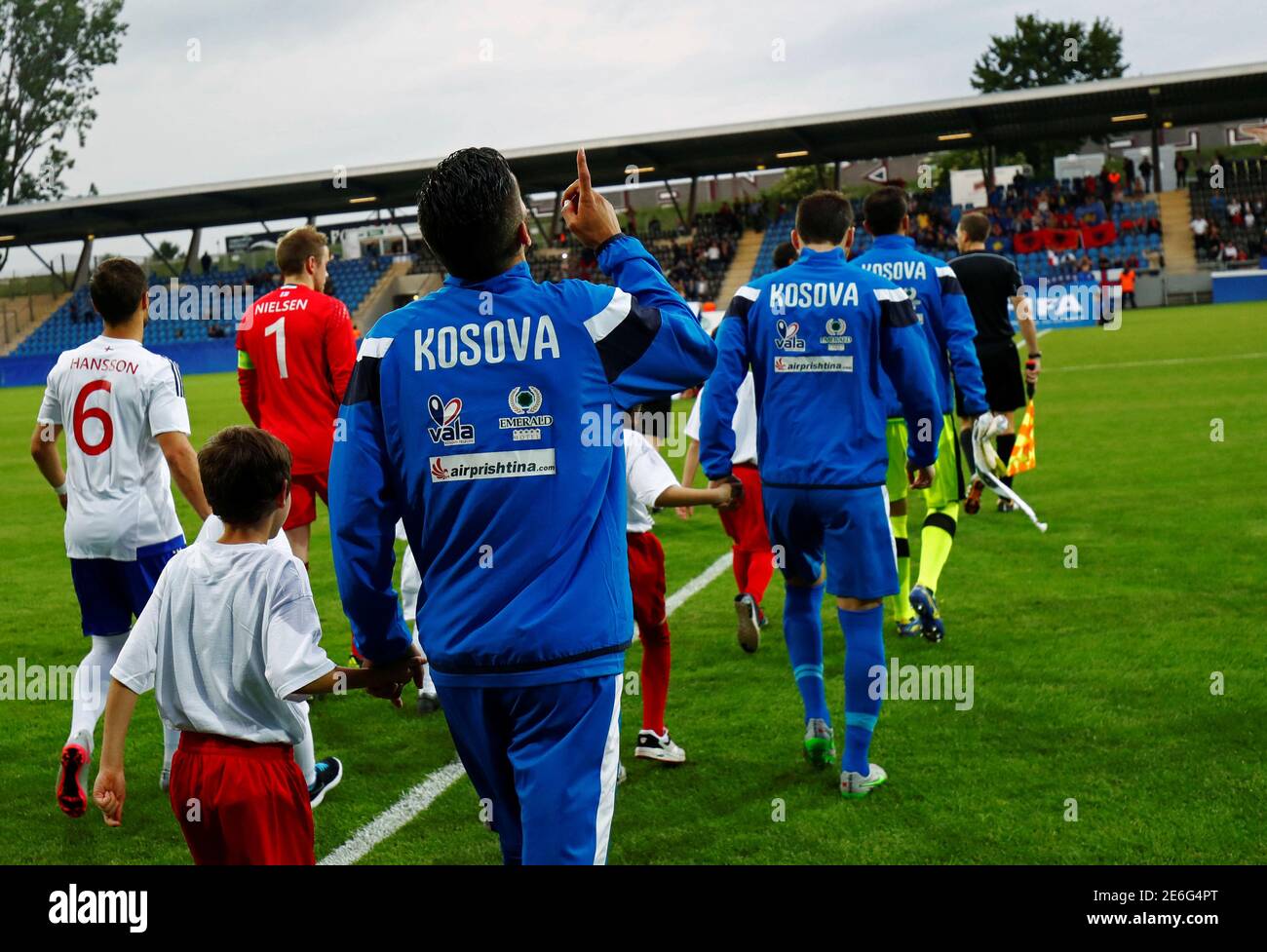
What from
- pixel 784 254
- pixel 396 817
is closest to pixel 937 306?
pixel 784 254

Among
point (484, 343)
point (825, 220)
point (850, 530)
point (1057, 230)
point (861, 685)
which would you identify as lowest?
point (861, 685)

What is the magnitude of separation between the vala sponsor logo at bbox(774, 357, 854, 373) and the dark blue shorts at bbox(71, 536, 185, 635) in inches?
99.0

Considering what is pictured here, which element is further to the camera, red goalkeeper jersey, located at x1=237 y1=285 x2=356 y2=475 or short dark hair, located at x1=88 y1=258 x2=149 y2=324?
red goalkeeper jersey, located at x1=237 y1=285 x2=356 y2=475

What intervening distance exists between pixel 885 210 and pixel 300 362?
306 cm

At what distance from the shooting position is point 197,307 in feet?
166

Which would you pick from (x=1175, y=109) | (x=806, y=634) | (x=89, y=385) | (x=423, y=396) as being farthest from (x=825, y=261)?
(x=1175, y=109)

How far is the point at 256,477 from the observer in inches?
122

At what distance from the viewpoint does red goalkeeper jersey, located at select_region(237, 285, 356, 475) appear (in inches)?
→ 243

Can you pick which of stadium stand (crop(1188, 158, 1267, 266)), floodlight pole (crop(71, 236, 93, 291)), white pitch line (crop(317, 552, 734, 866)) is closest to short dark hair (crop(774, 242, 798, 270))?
white pitch line (crop(317, 552, 734, 866))

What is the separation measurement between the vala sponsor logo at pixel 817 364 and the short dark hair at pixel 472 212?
2301mm

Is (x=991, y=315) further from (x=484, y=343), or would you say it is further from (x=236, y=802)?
(x=236, y=802)

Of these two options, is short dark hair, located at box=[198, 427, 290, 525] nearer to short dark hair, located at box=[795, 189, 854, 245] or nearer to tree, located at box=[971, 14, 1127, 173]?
short dark hair, located at box=[795, 189, 854, 245]
